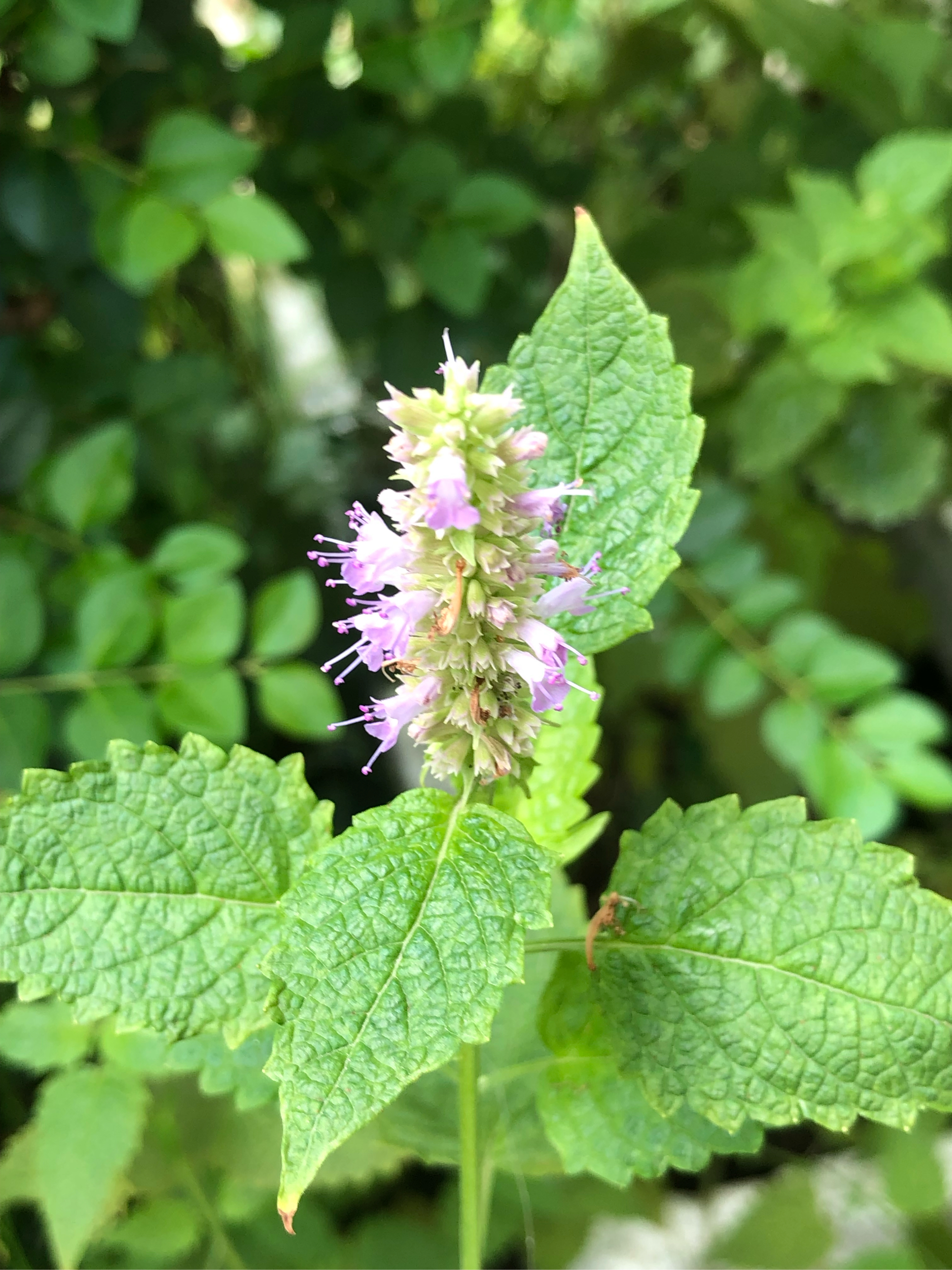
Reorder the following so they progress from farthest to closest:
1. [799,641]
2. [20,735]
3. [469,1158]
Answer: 1. [799,641]
2. [20,735]
3. [469,1158]

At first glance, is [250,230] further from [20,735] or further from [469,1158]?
[469,1158]

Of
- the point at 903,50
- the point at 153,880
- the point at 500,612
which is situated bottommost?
the point at 153,880

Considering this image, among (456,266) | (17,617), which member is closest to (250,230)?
(456,266)

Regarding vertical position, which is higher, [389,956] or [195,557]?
[195,557]

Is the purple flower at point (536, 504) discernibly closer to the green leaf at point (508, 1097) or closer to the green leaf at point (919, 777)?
the green leaf at point (508, 1097)

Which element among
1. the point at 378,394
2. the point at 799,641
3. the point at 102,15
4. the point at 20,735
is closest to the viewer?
the point at 102,15

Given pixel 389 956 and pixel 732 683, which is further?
pixel 732 683
